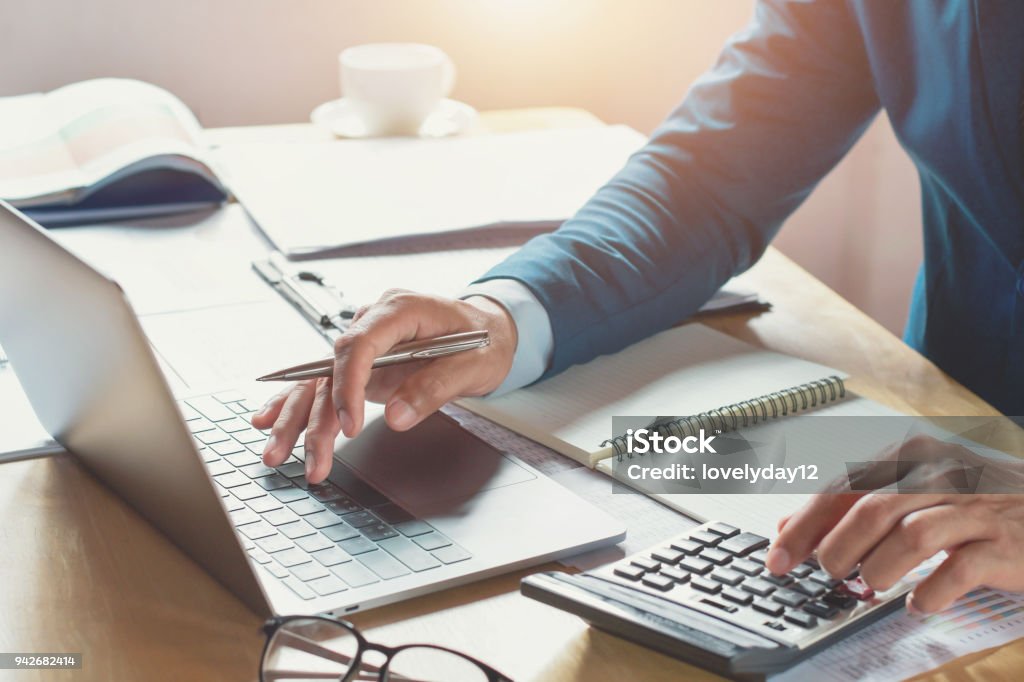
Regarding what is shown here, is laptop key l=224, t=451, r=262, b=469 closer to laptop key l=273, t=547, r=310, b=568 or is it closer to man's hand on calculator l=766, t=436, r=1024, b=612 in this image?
laptop key l=273, t=547, r=310, b=568

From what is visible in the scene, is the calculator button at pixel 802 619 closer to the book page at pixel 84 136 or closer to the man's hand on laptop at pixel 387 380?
the man's hand on laptop at pixel 387 380

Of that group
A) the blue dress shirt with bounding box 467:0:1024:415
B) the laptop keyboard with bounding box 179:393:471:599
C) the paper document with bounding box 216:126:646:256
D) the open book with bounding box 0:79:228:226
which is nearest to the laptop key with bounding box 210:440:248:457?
the laptop keyboard with bounding box 179:393:471:599

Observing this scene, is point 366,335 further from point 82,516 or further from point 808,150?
point 808,150

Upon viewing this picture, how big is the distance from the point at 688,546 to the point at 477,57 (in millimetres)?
1425

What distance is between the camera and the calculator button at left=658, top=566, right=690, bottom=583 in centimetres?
58

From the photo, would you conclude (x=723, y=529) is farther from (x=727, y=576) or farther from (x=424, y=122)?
(x=424, y=122)

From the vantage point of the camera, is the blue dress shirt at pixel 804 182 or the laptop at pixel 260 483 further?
the blue dress shirt at pixel 804 182

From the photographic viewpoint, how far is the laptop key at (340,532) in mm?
631

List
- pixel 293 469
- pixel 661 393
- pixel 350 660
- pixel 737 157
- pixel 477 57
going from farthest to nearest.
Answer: pixel 477 57 → pixel 737 157 → pixel 661 393 → pixel 293 469 → pixel 350 660

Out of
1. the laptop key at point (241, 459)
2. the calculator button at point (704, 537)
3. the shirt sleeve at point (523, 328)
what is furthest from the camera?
the shirt sleeve at point (523, 328)

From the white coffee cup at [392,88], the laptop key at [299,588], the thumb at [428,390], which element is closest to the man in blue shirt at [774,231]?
the thumb at [428,390]

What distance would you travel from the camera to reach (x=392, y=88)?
4.91 feet

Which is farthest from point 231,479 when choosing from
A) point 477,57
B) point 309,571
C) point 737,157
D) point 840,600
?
point 477,57

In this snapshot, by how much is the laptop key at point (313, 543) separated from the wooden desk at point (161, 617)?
5cm
